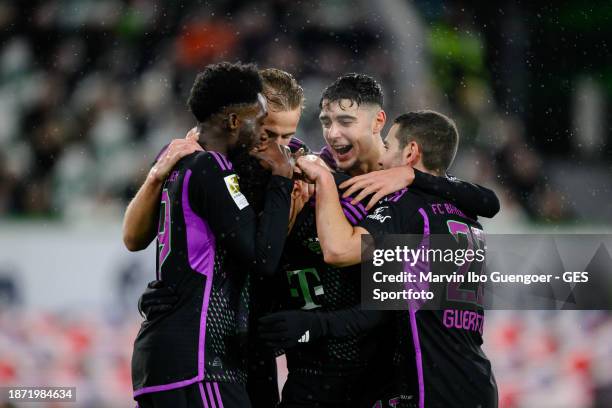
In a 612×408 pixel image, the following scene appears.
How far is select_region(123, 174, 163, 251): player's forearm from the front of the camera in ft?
10.3

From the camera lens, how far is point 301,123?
7.79m

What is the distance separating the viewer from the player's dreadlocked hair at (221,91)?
309 cm

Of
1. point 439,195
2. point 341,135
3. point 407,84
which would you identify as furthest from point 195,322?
point 407,84

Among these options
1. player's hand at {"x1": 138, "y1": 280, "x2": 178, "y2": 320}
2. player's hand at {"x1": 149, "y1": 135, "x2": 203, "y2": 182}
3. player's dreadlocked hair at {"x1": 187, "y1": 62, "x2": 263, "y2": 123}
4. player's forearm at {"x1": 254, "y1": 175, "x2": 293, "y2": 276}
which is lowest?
player's hand at {"x1": 138, "y1": 280, "x2": 178, "y2": 320}

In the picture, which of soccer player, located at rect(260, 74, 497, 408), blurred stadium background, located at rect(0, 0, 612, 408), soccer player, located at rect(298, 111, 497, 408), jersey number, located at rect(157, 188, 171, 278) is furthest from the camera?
blurred stadium background, located at rect(0, 0, 612, 408)

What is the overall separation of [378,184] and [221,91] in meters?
A: 0.75

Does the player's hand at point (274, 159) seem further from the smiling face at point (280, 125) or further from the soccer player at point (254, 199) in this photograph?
the smiling face at point (280, 125)

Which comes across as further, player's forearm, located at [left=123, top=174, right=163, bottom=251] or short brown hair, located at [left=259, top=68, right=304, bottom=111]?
short brown hair, located at [left=259, top=68, right=304, bottom=111]

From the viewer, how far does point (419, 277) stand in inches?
134

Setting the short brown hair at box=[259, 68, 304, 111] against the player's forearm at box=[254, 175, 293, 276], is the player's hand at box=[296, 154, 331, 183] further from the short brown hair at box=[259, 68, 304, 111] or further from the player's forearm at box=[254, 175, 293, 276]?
the short brown hair at box=[259, 68, 304, 111]

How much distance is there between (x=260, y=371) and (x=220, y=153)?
960mm

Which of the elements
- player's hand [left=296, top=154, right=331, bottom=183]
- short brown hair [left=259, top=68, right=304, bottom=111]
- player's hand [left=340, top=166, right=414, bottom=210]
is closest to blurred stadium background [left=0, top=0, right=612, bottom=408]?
short brown hair [left=259, top=68, right=304, bottom=111]

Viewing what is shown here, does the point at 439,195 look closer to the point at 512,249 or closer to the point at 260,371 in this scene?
the point at 260,371

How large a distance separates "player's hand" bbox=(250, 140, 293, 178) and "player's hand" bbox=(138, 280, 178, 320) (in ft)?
1.87
